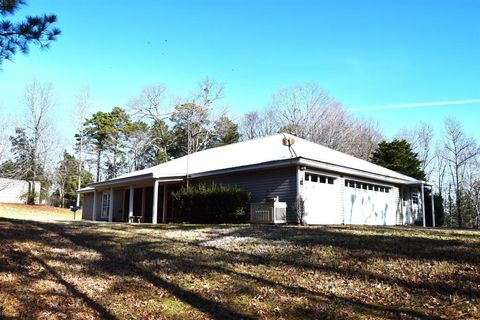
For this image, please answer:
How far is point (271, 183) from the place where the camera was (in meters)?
15.9

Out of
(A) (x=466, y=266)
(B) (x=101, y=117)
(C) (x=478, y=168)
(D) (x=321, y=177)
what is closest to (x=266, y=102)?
(B) (x=101, y=117)

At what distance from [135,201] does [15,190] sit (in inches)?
916

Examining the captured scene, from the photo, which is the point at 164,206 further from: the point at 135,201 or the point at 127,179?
the point at 135,201

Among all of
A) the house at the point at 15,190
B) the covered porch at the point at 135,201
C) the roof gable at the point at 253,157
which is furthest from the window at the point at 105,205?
the house at the point at 15,190

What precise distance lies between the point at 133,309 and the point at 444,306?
3.82 metres

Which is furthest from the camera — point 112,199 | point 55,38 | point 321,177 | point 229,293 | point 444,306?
point 112,199

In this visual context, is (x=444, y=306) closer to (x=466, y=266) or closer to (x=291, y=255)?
(x=466, y=266)

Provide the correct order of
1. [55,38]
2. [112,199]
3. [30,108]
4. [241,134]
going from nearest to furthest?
1. [55,38]
2. [112,199]
3. [30,108]
4. [241,134]

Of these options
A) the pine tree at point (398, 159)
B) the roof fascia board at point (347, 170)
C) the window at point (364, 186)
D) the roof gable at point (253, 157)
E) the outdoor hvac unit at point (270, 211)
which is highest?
the pine tree at point (398, 159)

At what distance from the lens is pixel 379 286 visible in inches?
221

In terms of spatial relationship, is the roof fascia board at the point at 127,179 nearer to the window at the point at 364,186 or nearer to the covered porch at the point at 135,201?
the covered porch at the point at 135,201

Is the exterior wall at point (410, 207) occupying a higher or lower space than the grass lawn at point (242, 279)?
higher

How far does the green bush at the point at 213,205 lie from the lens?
15.9 meters

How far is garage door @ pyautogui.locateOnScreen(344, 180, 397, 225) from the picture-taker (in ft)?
57.7
